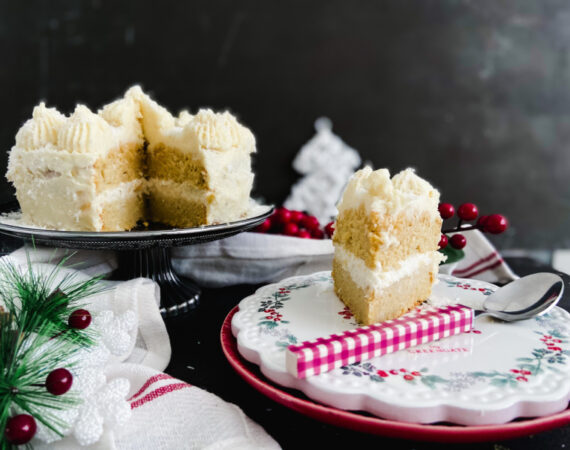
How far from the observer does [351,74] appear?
2.95 metres

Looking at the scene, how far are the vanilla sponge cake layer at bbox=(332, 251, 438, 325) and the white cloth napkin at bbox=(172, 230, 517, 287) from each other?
36 centimetres

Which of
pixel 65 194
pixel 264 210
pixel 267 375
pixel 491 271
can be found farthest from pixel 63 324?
pixel 491 271

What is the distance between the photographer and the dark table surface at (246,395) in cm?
98

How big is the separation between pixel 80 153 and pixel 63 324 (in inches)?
26.4

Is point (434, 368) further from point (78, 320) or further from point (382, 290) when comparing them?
point (78, 320)

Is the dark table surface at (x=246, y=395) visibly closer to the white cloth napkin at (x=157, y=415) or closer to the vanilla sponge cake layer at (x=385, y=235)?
the white cloth napkin at (x=157, y=415)

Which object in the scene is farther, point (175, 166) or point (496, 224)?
point (175, 166)

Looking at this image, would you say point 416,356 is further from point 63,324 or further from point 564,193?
point 564,193

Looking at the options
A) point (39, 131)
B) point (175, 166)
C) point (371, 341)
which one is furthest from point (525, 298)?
point (39, 131)

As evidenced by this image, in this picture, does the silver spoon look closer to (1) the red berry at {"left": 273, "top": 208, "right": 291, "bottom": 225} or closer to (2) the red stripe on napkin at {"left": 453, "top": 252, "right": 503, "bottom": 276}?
(2) the red stripe on napkin at {"left": 453, "top": 252, "right": 503, "bottom": 276}

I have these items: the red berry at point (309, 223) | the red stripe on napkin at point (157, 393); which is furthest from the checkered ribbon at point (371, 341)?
the red berry at point (309, 223)

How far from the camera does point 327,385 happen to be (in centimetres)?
96

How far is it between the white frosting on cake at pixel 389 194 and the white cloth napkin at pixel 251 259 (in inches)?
17.6

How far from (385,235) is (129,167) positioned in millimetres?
1036
